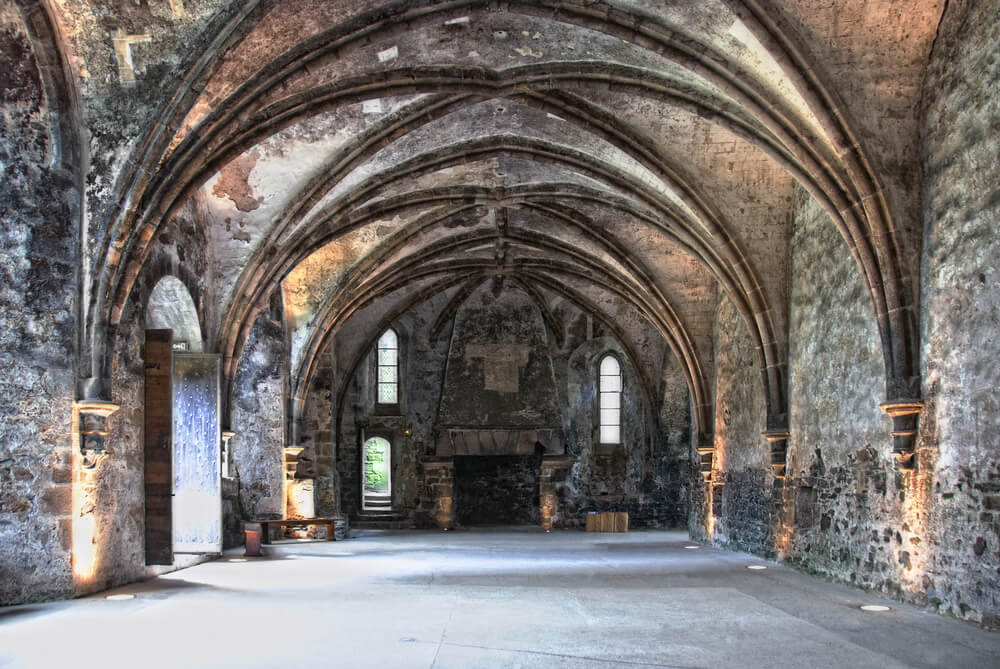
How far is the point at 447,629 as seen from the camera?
256 inches

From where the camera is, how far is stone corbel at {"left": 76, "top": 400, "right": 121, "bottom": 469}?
8250 millimetres

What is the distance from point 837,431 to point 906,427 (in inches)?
74.0

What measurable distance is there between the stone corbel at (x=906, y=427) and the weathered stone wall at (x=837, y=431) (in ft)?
1.30

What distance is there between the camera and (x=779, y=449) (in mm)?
11695

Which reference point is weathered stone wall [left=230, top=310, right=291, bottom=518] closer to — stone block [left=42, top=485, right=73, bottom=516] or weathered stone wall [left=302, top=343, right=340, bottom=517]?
weathered stone wall [left=302, top=343, right=340, bottom=517]

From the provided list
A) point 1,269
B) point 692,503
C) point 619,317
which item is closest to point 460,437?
point 619,317

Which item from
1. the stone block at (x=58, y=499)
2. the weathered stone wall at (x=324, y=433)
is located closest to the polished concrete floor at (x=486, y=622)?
the stone block at (x=58, y=499)

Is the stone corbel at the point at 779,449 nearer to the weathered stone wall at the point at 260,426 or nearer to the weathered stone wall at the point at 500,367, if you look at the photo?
the weathered stone wall at the point at 260,426

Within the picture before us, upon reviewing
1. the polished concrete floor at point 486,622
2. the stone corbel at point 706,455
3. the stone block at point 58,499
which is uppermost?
the stone block at point 58,499

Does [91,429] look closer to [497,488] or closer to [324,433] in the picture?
[324,433]

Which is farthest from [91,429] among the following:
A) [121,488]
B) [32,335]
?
[121,488]

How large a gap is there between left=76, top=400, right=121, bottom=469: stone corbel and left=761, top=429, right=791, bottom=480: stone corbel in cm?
722

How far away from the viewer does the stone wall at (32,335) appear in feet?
25.6

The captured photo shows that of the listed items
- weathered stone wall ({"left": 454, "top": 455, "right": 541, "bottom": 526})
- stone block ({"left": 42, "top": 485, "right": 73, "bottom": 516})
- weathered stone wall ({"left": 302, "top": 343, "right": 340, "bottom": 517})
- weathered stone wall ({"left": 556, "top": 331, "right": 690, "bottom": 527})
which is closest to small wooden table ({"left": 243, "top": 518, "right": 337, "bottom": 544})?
weathered stone wall ({"left": 302, "top": 343, "right": 340, "bottom": 517})
